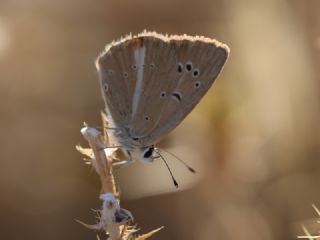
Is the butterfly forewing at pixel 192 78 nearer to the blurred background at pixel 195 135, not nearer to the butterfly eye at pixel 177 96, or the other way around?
the butterfly eye at pixel 177 96

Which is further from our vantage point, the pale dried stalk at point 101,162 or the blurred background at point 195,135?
the blurred background at point 195,135

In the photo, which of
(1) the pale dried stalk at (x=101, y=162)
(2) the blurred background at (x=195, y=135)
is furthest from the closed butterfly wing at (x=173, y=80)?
→ (2) the blurred background at (x=195, y=135)

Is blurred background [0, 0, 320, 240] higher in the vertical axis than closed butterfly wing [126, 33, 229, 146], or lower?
higher

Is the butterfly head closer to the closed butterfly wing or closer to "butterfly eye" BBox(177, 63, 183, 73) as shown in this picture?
the closed butterfly wing

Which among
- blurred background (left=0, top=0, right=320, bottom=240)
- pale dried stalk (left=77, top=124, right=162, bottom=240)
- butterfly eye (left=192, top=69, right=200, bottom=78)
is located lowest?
pale dried stalk (left=77, top=124, right=162, bottom=240)

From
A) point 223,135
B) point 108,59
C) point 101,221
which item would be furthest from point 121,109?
point 223,135

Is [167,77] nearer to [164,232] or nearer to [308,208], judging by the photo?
[308,208]

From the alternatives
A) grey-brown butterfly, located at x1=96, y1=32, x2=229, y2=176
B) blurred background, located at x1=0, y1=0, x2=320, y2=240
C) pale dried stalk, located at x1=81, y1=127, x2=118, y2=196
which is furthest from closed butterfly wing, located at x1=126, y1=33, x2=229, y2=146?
blurred background, located at x1=0, y1=0, x2=320, y2=240
